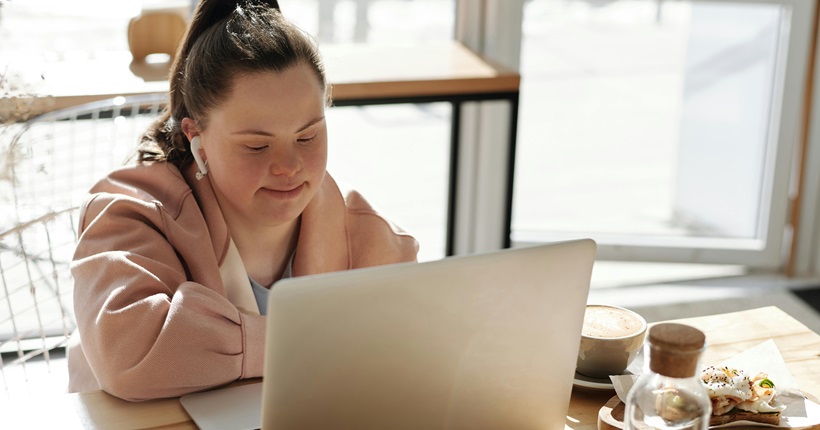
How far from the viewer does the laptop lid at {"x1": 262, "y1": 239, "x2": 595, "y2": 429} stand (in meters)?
0.87

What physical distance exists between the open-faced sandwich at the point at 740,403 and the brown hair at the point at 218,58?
0.68 meters

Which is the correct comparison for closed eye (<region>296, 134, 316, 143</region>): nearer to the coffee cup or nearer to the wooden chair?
the coffee cup

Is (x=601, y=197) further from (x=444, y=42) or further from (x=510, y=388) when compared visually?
(x=510, y=388)

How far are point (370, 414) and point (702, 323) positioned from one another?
64 centimetres

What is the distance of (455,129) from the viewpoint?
3111 mm

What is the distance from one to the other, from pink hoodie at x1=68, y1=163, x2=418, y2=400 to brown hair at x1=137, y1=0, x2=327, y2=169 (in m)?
0.08

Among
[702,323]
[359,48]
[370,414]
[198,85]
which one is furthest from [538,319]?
[359,48]

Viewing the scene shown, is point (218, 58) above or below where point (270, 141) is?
above

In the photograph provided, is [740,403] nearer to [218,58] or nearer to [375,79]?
[218,58]

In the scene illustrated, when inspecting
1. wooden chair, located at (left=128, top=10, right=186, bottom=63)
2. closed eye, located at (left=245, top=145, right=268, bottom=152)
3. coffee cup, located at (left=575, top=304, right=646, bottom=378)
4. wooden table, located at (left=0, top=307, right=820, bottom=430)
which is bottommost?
wooden table, located at (left=0, top=307, right=820, bottom=430)

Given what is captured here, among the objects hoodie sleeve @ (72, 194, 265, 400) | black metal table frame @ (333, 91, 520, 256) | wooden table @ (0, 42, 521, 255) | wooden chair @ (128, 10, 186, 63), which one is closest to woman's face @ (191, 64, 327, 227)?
hoodie sleeve @ (72, 194, 265, 400)

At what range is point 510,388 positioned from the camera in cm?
99

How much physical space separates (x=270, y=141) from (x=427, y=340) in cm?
51

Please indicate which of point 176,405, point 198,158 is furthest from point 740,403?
point 198,158
